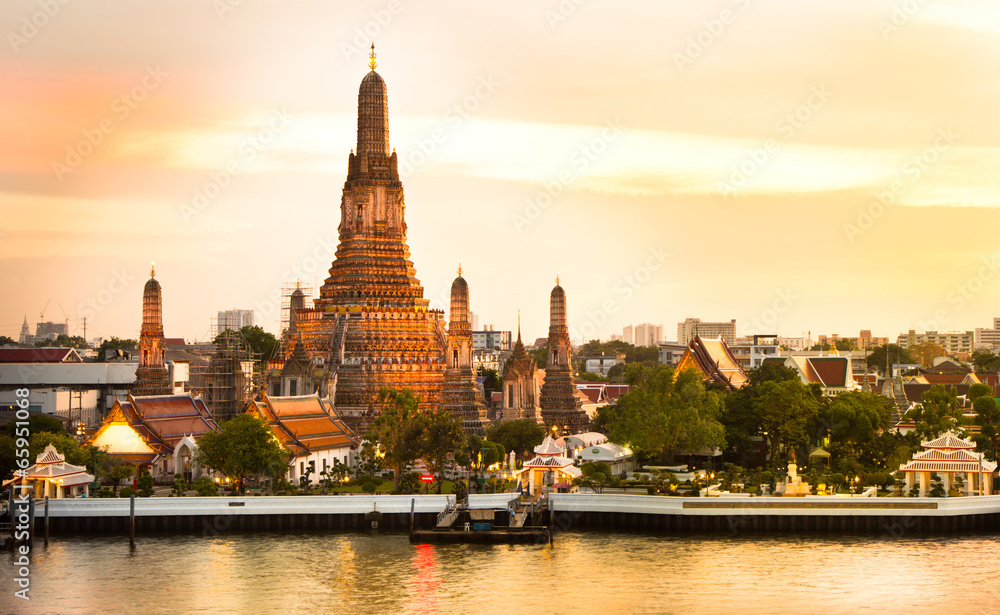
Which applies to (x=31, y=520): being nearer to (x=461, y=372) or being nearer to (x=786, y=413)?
(x=461, y=372)

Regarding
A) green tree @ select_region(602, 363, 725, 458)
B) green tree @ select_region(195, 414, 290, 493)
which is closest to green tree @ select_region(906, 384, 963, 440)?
green tree @ select_region(602, 363, 725, 458)

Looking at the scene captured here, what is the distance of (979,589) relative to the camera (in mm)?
57656

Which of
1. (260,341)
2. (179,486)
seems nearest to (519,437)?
(179,486)

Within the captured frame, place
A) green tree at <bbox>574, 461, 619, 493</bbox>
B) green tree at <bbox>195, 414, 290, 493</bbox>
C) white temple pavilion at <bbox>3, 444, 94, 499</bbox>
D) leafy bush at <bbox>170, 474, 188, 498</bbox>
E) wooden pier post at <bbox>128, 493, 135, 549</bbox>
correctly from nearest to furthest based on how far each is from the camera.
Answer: wooden pier post at <bbox>128, 493, 135, 549</bbox> → white temple pavilion at <bbox>3, 444, 94, 499</bbox> → leafy bush at <bbox>170, 474, 188, 498</bbox> → green tree at <bbox>195, 414, 290, 493</bbox> → green tree at <bbox>574, 461, 619, 493</bbox>

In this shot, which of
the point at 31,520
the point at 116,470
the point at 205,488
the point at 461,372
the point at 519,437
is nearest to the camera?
the point at 31,520

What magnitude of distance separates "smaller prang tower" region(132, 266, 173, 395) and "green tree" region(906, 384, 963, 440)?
186 ft

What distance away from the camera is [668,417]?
9162 centimetres

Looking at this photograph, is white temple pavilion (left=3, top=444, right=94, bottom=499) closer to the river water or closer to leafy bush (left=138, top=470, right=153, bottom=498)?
leafy bush (left=138, top=470, right=153, bottom=498)

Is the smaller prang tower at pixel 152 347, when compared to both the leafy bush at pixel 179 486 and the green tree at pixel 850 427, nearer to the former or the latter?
the leafy bush at pixel 179 486

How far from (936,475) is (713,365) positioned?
4314 cm

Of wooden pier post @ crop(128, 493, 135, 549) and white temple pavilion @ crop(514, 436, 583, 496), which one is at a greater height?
Answer: white temple pavilion @ crop(514, 436, 583, 496)

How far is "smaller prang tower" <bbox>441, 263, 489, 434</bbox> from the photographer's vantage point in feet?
353

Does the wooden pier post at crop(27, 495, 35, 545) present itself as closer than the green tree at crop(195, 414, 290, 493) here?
Yes

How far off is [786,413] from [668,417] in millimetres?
8415
